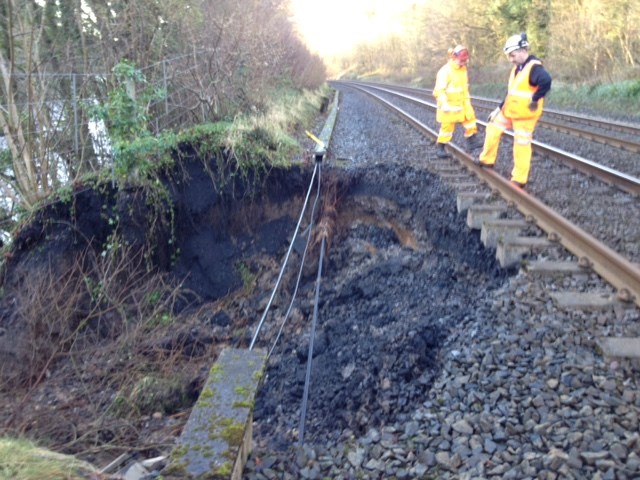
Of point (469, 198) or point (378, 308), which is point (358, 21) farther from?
point (378, 308)

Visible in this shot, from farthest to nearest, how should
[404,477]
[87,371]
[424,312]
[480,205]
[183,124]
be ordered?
[183,124] → [480,205] → [87,371] → [424,312] → [404,477]

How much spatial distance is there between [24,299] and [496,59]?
32.6 metres

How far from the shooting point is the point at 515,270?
5.66m

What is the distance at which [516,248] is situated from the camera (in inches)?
230

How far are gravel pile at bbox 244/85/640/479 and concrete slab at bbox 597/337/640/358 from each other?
55 mm

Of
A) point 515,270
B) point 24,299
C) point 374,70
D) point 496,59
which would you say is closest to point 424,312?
point 515,270

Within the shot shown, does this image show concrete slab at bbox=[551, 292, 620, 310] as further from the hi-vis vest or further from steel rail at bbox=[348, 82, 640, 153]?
steel rail at bbox=[348, 82, 640, 153]

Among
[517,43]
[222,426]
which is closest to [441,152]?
[517,43]

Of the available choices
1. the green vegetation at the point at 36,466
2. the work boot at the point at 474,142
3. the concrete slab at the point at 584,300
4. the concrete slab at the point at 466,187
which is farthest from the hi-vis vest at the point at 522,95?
the green vegetation at the point at 36,466

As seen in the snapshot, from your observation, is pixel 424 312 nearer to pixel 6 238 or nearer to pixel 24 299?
pixel 24 299

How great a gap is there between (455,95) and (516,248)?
5358 mm

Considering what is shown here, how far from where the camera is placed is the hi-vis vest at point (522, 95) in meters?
7.86

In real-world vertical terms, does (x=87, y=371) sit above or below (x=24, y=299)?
below

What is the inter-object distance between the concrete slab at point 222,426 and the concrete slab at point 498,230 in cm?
320
